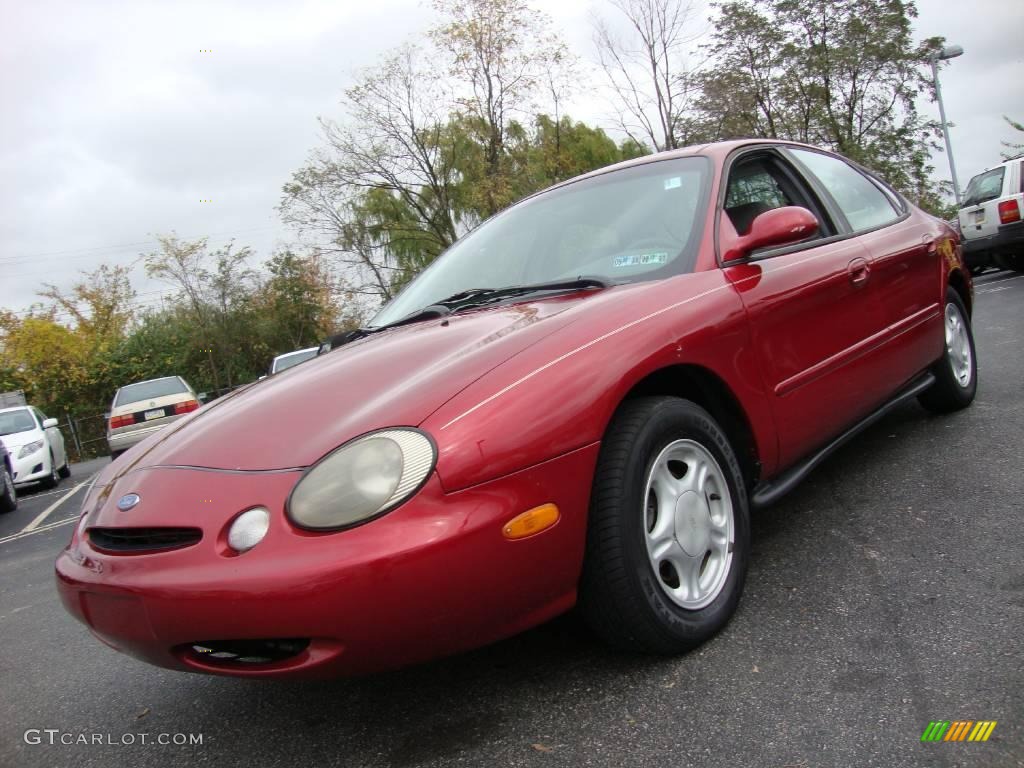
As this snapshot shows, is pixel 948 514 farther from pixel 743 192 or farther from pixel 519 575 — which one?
pixel 519 575

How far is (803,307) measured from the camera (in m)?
2.71

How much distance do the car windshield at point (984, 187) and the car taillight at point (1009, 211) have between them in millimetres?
386

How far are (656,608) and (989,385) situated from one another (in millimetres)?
3814

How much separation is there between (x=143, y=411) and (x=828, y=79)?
855 inches

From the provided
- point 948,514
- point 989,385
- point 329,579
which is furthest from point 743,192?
point 989,385

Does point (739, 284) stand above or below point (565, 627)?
above

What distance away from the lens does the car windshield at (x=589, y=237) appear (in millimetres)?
2625

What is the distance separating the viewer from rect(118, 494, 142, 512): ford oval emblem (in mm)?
1938

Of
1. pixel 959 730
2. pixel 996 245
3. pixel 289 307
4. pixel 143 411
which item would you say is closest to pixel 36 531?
pixel 143 411

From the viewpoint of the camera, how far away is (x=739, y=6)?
23.8 m

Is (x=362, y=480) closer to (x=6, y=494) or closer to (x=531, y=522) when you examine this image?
(x=531, y=522)

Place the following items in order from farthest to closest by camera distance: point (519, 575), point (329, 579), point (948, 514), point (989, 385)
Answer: point (989, 385), point (948, 514), point (519, 575), point (329, 579)

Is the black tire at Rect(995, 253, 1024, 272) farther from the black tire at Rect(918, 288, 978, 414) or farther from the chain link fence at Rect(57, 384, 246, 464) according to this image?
the chain link fence at Rect(57, 384, 246, 464)

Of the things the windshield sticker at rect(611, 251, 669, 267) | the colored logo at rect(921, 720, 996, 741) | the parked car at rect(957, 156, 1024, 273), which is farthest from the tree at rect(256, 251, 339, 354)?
the colored logo at rect(921, 720, 996, 741)
